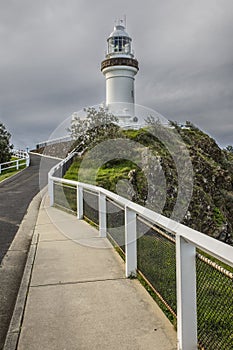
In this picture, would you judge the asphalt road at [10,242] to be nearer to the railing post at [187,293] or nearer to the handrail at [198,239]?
the railing post at [187,293]

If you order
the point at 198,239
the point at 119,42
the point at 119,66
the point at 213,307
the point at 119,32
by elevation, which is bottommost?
the point at 213,307

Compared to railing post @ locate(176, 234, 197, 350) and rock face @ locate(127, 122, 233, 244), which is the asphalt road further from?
rock face @ locate(127, 122, 233, 244)

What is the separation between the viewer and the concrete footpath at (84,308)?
3.33m

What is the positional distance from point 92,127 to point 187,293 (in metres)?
21.6

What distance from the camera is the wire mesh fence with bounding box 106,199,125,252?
230 inches

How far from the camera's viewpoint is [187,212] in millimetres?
16531

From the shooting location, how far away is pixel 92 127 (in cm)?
2405

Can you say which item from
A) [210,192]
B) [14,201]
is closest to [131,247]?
[14,201]

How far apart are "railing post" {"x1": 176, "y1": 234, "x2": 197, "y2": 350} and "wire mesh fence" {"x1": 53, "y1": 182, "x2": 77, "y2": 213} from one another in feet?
24.1

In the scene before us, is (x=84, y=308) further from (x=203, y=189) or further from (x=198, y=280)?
(x=203, y=189)

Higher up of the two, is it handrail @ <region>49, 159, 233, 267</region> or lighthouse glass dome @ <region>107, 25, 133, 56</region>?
lighthouse glass dome @ <region>107, 25, 133, 56</region>

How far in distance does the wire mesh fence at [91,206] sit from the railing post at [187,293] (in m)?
5.10

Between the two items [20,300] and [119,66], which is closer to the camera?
[20,300]

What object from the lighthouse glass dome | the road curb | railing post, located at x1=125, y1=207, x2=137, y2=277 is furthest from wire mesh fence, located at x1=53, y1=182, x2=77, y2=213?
the lighthouse glass dome
